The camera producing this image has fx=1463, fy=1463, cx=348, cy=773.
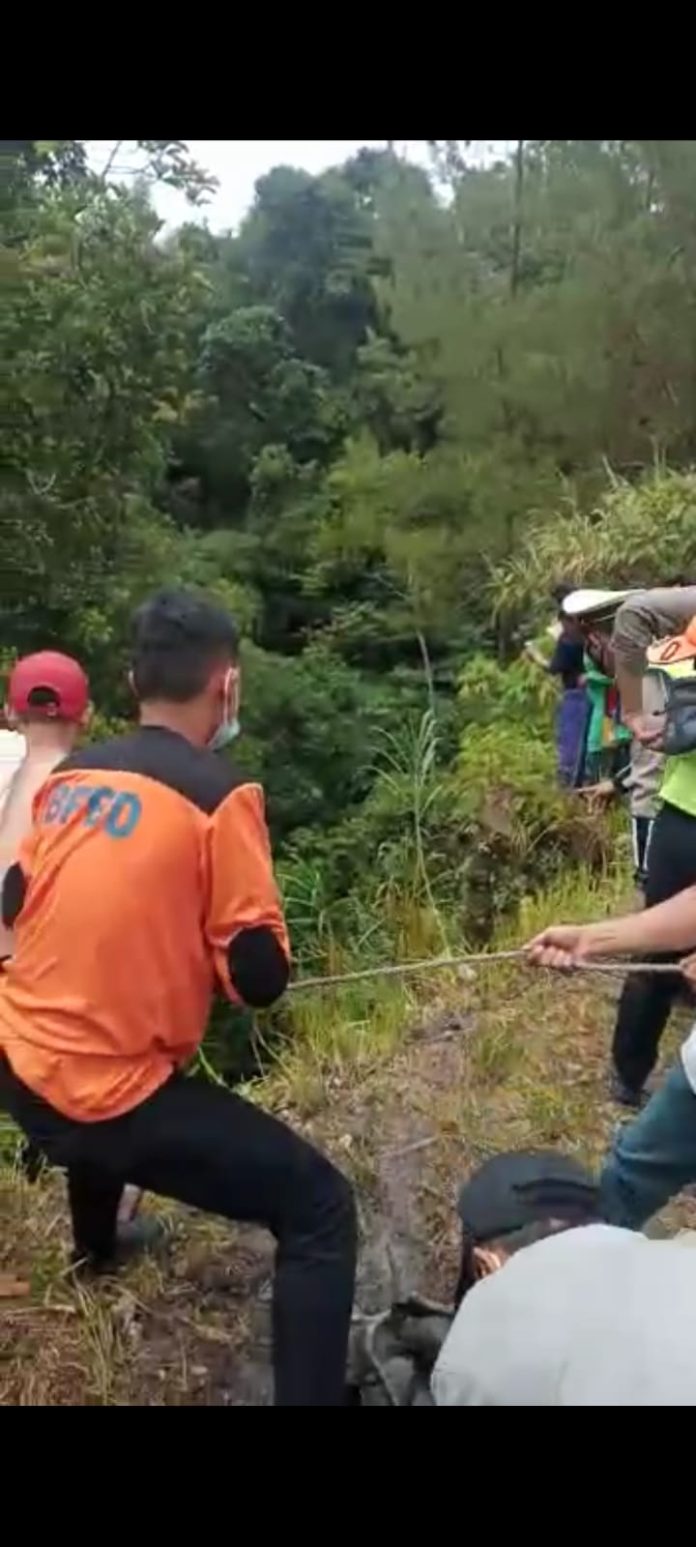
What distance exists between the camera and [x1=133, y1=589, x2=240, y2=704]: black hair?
2.11 m

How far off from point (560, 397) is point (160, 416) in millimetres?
4687

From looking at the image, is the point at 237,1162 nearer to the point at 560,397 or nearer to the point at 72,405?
the point at 72,405

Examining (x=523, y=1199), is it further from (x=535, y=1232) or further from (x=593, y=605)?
(x=593, y=605)

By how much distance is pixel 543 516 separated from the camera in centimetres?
1158

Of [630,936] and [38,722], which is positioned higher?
[38,722]

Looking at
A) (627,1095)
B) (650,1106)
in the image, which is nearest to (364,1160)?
(627,1095)

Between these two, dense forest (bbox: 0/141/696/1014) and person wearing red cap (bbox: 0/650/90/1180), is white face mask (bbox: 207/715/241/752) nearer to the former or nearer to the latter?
person wearing red cap (bbox: 0/650/90/1180)

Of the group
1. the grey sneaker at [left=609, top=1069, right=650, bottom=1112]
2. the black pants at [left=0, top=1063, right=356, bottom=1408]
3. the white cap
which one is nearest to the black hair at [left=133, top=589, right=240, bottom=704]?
the black pants at [left=0, top=1063, right=356, bottom=1408]

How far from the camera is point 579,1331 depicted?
1473 mm

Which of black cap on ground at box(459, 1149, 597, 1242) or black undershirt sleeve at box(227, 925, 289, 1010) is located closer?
black cap on ground at box(459, 1149, 597, 1242)

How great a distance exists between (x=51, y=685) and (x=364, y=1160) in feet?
4.16

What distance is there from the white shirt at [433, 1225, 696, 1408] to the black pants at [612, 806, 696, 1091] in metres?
1.58

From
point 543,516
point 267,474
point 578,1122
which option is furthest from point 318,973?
point 267,474

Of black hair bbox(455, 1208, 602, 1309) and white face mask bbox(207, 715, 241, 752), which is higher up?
white face mask bbox(207, 715, 241, 752)
